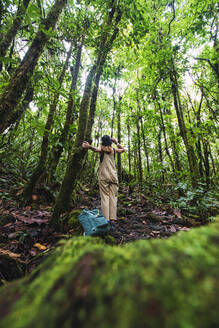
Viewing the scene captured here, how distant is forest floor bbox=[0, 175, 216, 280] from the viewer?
2.43 meters

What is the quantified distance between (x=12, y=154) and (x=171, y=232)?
5.47m

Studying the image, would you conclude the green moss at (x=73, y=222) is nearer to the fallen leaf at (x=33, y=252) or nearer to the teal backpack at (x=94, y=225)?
the teal backpack at (x=94, y=225)

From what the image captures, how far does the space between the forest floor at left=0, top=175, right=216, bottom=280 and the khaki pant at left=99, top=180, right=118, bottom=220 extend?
1.43 feet

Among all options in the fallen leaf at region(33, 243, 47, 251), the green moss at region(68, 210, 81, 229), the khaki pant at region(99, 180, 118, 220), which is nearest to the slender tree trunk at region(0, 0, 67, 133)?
the fallen leaf at region(33, 243, 47, 251)

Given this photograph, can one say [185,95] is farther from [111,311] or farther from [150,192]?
[111,311]

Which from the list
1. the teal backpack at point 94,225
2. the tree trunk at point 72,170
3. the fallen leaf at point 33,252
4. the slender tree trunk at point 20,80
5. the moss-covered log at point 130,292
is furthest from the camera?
the tree trunk at point 72,170

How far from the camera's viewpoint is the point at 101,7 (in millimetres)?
4695

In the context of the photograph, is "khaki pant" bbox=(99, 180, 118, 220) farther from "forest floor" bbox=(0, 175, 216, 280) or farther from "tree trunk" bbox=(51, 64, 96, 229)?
"tree trunk" bbox=(51, 64, 96, 229)

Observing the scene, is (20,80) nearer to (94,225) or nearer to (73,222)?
(94,225)

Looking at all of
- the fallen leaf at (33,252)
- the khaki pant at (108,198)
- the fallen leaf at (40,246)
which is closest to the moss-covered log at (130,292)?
the fallen leaf at (33,252)

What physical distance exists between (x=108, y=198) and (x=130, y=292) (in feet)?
12.1

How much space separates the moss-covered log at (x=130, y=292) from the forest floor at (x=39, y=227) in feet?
6.46

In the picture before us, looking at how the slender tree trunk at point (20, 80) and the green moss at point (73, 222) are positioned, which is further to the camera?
the green moss at point (73, 222)

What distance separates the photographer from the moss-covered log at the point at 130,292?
363 millimetres
